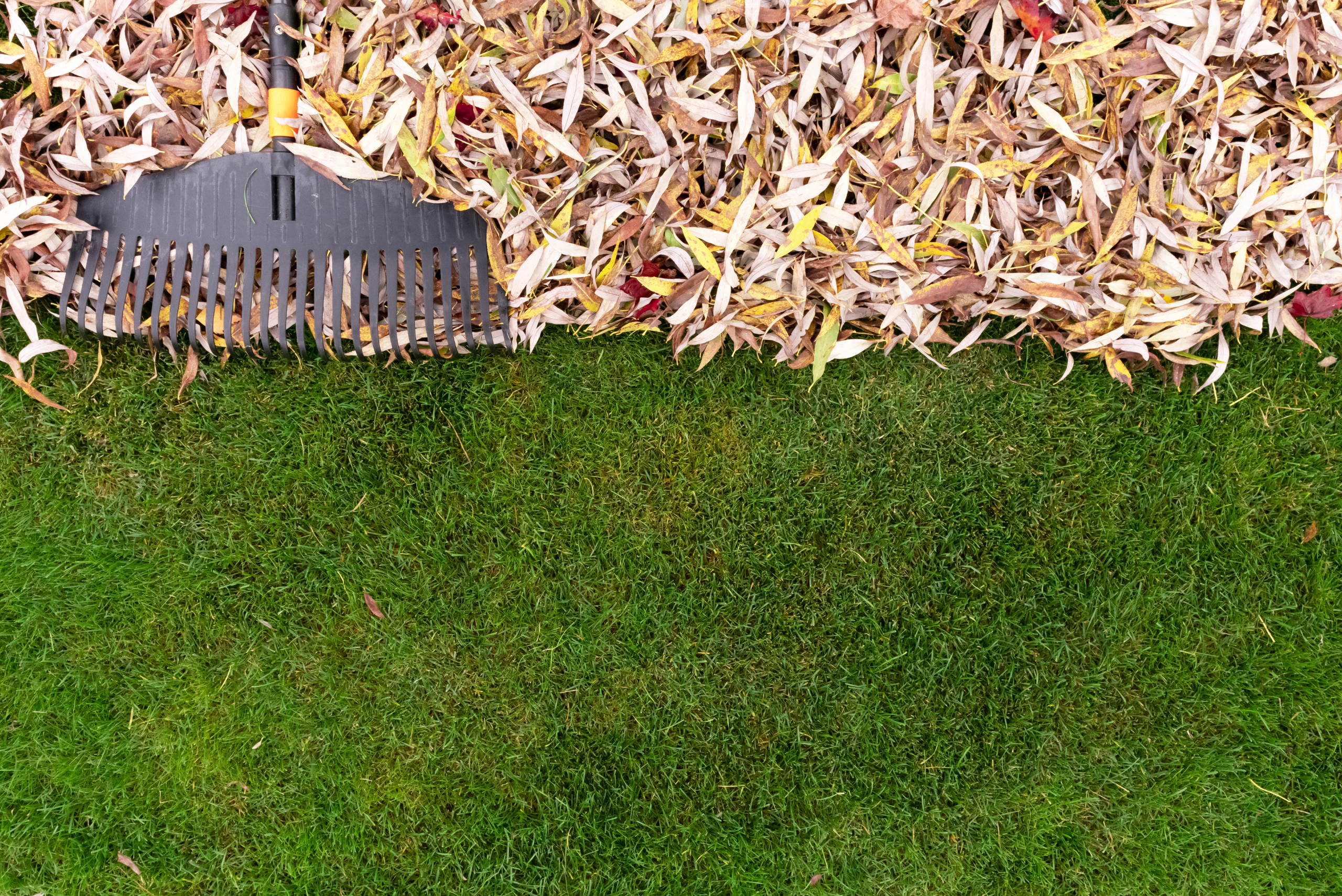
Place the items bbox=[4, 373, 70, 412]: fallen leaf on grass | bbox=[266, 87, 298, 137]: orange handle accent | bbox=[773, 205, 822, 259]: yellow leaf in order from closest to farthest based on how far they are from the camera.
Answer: bbox=[266, 87, 298, 137]: orange handle accent → bbox=[773, 205, 822, 259]: yellow leaf → bbox=[4, 373, 70, 412]: fallen leaf on grass

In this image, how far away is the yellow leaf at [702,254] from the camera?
1.67 meters

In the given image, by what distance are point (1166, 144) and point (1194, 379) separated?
1.99 feet

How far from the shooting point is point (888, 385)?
1905 millimetres

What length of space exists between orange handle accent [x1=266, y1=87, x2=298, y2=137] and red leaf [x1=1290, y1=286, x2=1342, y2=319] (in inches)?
96.7

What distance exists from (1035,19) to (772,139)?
2.14ft

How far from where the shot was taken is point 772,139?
1.68 meters

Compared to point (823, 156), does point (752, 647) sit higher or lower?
lower

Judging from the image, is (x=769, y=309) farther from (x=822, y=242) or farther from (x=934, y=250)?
(x=934, y=250)

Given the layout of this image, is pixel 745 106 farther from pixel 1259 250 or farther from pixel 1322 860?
pixel 1322 860

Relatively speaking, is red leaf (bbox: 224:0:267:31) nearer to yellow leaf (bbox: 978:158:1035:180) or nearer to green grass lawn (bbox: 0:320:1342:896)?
green grass lawn (bbox: 0:320:1342:896)

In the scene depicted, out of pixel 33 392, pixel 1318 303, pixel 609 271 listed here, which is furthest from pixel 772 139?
pixel 33 392

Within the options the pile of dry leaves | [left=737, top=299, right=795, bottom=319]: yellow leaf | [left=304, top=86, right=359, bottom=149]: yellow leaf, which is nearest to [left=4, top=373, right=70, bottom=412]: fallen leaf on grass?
the pile of dry leaves

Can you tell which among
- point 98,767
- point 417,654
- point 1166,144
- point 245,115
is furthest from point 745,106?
point 98,767

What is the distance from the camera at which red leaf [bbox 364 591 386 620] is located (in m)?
1.86
